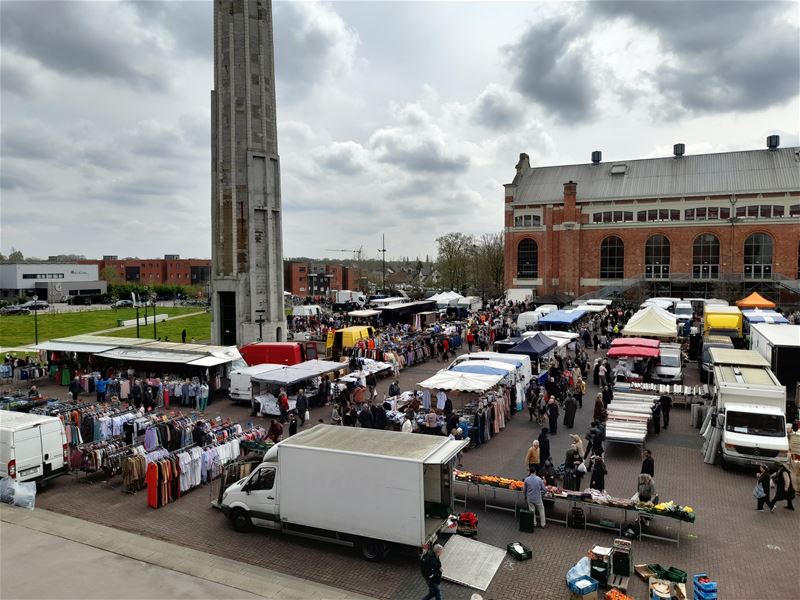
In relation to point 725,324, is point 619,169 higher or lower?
higher

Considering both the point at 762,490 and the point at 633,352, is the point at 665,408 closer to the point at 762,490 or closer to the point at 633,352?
the point at 633,352

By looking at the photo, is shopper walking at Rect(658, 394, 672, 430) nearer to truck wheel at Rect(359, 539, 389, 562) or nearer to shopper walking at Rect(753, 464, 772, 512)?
shopper walking at Rect(753, 464, 772, 512)

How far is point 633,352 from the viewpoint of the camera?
81.5ft

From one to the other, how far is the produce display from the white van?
1064 centimetres

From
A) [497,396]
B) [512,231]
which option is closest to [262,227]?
[497,396]

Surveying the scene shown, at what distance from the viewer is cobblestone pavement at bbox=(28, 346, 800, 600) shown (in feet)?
32.8

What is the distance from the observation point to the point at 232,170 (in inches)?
1314

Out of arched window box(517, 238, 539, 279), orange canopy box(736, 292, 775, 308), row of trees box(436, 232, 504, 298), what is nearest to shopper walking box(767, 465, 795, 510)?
orange canopy box(736, 292, 775, 308)

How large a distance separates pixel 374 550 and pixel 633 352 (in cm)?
1797

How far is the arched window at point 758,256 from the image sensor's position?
56500 millimetres

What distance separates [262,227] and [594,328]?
23986mm

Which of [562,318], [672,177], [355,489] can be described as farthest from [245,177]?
[672,177]

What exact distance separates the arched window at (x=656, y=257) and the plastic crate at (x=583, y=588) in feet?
186

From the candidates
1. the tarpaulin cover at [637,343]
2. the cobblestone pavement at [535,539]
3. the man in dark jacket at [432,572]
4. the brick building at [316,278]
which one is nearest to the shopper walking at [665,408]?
A: the cobblestone pavement at [535,539]
